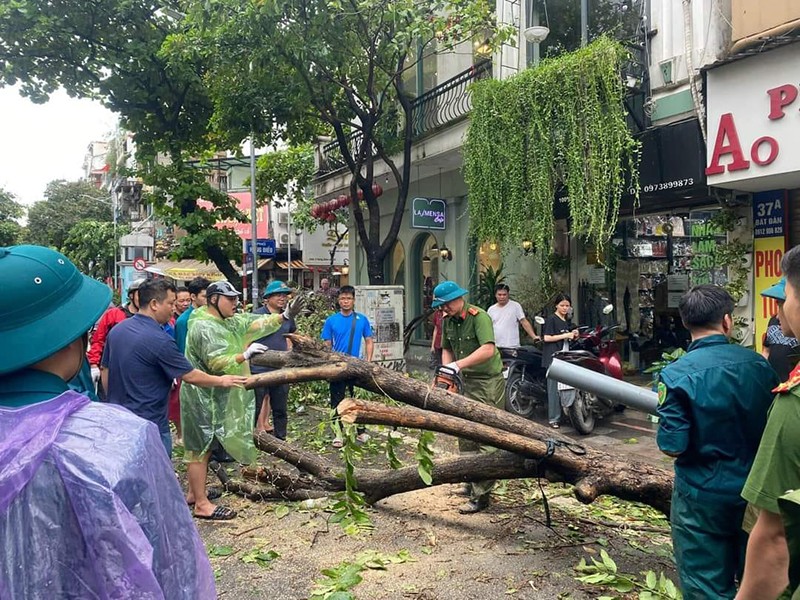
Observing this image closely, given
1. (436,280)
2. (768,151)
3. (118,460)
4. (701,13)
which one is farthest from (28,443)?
(436,280)

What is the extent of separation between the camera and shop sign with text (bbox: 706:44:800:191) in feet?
20.6

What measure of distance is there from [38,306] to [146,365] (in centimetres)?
298

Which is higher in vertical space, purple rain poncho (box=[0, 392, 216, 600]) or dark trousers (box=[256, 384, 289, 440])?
purple rain poncho (box=[0, 392, 216, 600])

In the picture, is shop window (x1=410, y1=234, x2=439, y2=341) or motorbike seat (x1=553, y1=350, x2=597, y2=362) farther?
shop window (x1=410, y1=234, x2=439, y2=341)

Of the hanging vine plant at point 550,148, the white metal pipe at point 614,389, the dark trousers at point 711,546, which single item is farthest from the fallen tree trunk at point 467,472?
the hanging vine plant at point 550,148

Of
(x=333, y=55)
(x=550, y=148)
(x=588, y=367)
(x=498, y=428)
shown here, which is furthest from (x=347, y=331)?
(x=333, y=55)

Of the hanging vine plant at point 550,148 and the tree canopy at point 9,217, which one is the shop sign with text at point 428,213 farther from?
the tree canopy at point 9,217

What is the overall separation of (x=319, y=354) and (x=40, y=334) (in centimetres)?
267

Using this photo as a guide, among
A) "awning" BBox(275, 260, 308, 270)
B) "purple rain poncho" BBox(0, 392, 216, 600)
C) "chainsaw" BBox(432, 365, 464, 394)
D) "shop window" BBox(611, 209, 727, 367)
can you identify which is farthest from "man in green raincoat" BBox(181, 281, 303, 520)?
"awning" BBox(275, 260, 308, 270)

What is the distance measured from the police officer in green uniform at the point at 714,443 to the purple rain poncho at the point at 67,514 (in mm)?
2071

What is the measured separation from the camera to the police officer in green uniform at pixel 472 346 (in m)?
5.13

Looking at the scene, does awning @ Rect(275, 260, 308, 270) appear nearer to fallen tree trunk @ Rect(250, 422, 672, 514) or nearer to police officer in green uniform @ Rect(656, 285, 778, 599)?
fallen tree trunk @ Rect(250, 422, 672, 514)

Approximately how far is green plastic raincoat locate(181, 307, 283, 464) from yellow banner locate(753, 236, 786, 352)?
5.98 meters

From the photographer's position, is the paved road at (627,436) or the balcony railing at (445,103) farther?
the balcony railing at (445,103)
